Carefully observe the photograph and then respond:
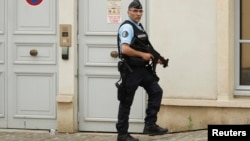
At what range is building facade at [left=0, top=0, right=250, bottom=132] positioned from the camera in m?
9.86

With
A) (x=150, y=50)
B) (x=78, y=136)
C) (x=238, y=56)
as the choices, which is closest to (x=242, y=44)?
(x=238, y=56)

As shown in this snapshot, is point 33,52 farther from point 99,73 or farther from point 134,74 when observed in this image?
point 134,74

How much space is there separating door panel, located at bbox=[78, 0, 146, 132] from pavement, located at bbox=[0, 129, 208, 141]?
224 mm

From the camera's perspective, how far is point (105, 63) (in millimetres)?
10344

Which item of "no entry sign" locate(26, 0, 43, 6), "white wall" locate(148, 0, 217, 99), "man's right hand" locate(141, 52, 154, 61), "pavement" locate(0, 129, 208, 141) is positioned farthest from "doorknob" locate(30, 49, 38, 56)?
"man's right hand" locate(141, 52, 154, 61)

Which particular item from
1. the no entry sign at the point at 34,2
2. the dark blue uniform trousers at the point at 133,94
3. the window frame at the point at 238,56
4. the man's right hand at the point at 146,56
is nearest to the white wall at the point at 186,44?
the window frame at the point at 238,56

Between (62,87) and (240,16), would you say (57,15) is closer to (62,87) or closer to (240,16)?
(62,87)

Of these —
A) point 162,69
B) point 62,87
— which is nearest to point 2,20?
point 62,87

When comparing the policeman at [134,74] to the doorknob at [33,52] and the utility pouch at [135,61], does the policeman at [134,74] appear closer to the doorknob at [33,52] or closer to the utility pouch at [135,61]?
the utility pouch at [135,61]

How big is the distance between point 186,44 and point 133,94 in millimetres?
1223

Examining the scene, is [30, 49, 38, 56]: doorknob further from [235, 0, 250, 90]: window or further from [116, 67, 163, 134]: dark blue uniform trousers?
[235, 0, 250, 90]: window

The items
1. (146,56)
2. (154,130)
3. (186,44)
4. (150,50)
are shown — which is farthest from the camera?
(186,44)

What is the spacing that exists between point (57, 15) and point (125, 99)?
→ 77.4 inches

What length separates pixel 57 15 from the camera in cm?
1044
